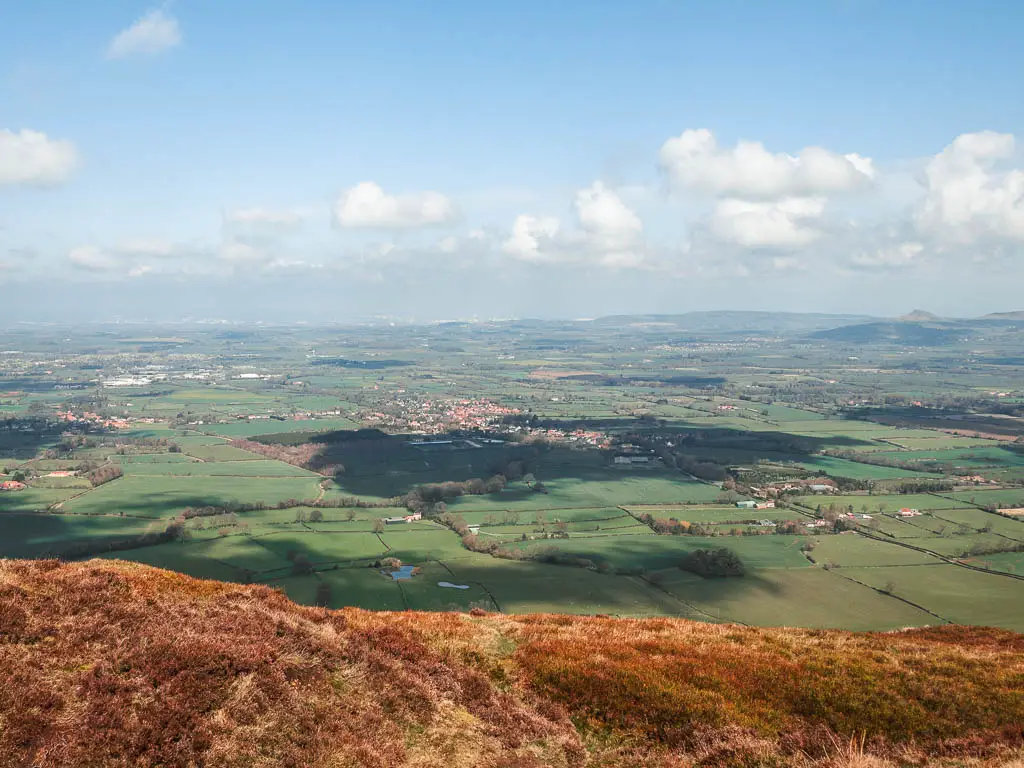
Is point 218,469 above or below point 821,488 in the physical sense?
above

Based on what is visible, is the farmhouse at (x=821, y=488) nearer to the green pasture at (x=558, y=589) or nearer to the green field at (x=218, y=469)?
the green pasture at (x=558, y=589)

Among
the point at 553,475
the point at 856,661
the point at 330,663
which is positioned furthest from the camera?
the point at 553,475

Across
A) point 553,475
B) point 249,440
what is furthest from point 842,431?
point 249,440

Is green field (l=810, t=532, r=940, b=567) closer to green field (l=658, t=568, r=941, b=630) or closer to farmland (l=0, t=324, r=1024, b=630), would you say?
farmland (l=0, t=324, r=1024, b=630)

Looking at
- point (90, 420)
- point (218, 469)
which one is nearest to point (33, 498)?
point (218, 469)

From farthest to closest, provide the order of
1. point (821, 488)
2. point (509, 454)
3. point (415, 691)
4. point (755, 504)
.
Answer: point (509, 454)
point (821, 488)
point (755, 504)
point (415, 691)

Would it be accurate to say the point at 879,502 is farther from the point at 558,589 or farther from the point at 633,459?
the point at 558,589

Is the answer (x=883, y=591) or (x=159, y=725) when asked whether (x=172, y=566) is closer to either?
(x=159, y=725)
